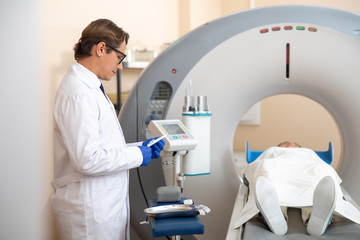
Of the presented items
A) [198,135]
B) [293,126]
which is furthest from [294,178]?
[293,126]

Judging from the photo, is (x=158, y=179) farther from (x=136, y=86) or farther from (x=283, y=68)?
(x=283, y=68)

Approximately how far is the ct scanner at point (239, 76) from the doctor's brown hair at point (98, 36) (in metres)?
0.68

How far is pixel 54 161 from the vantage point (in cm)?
141

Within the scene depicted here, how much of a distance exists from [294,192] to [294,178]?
0.10m

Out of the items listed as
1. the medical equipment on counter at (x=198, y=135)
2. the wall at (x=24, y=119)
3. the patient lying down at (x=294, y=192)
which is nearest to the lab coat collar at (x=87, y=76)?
the wall at (x=24, y=119)

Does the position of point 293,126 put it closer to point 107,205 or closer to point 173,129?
point 173,129

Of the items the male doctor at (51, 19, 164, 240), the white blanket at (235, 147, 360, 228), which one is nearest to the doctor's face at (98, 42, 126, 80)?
the male doctor at (51, 19, 164, 240)

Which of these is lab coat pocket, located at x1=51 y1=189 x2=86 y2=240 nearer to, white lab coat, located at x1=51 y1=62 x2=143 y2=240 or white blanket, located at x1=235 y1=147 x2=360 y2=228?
white lab coat, located at x1=51 y1=62 x2=143 y2=240

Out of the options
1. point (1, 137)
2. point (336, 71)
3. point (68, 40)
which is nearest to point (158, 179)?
point (68, 40)

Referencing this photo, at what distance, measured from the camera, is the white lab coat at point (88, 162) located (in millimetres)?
1242

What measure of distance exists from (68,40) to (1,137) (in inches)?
43.6

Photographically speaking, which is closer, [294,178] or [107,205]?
[107,205]

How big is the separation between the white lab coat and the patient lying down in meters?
0.49

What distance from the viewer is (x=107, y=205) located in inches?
53.6
